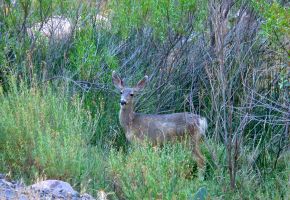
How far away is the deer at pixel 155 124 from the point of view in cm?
→ 1052

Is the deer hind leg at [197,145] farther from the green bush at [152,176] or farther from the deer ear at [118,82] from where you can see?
the deer ear at [118,82]

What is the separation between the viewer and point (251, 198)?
900cm

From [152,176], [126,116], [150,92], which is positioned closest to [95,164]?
[152,176]

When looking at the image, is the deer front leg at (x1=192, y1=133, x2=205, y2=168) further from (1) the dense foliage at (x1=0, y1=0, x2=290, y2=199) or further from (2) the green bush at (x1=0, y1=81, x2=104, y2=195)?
(2) the green bush at (x1=0, y1=81, x2=104, y2=195)

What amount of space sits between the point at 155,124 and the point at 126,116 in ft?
2.09

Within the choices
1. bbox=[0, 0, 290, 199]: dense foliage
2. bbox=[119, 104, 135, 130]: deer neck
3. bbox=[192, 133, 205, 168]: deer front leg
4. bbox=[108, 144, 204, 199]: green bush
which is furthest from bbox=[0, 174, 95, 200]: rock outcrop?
bbox=[119, 104, 135, 130]: deer neck

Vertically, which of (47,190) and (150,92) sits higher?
(150,92)

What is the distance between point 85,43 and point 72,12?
1051 mm

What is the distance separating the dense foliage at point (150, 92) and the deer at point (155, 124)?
0.20 metres

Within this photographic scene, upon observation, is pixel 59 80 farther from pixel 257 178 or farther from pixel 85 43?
pixel 257 178

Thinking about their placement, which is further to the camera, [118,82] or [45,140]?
[118,82]

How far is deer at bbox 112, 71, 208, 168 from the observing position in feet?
34.5

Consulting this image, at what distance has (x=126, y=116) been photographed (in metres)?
11.5

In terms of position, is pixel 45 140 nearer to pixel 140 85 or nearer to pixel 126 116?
pixel 126 116
